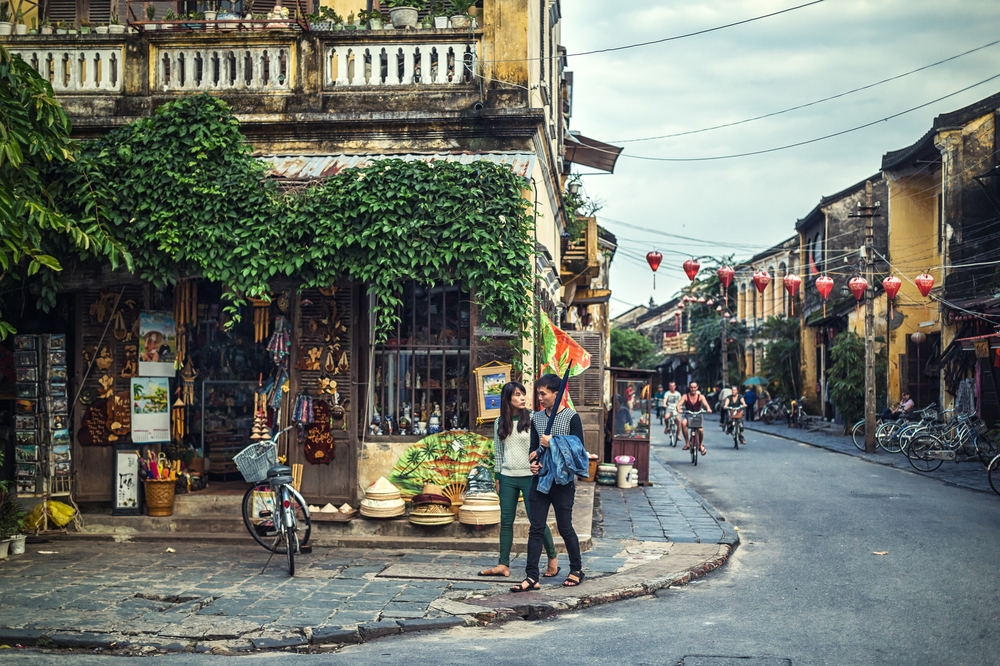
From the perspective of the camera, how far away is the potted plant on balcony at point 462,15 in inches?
444

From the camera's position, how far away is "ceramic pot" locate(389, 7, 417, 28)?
11.4 metres

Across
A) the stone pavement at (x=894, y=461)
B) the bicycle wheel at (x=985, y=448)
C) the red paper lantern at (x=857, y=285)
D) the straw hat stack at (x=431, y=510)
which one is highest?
the red paper lantern at (x=857, y=285)

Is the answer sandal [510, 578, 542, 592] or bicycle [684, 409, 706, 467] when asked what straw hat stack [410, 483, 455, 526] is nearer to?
sandal [510, 578, 542, 592]

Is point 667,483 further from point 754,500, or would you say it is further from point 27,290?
point 27,290

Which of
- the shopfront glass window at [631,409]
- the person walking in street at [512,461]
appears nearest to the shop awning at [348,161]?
the person walking in street at [512,461]

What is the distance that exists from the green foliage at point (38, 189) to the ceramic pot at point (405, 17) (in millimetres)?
3879

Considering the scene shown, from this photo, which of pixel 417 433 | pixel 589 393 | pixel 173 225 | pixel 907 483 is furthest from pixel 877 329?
pixel 173 225

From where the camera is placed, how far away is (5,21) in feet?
39.1

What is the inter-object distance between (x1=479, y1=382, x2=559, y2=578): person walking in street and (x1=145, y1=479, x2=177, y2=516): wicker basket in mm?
4237

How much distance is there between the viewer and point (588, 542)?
10289mm

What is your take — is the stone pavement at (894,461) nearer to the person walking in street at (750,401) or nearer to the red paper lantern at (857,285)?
the red paper lantern at (857,285)

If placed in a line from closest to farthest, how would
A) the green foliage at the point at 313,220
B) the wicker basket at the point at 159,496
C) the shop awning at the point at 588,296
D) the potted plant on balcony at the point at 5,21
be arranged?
the green foliage at the point at 313,220, the wicker basket at the point at 159,496, the potted plant on balcony at the point at 5,21, the shop awning at the point at 588,296

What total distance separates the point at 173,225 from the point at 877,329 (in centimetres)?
2889

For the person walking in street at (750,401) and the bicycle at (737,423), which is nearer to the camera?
the bicycle at (737,423)
